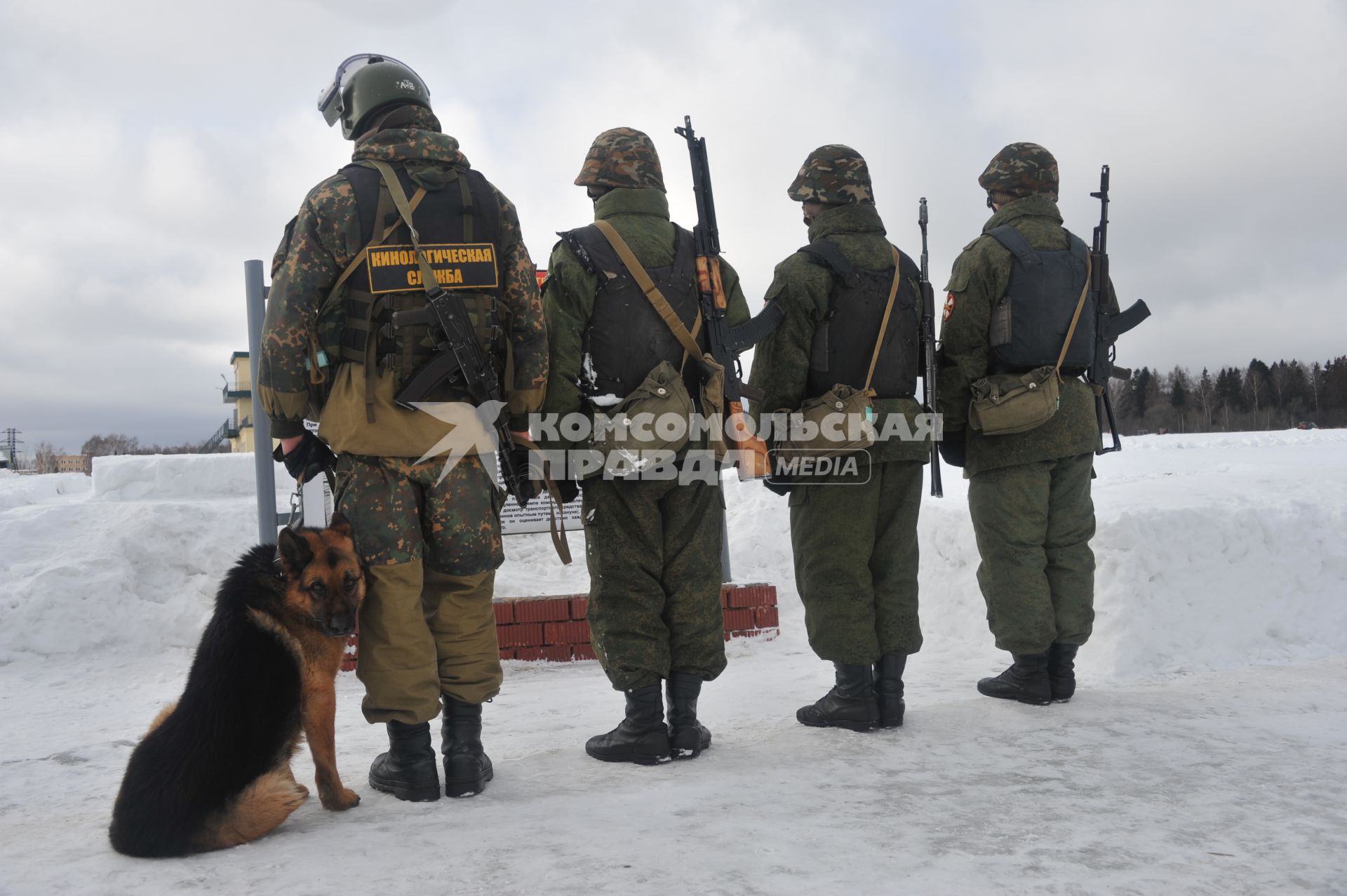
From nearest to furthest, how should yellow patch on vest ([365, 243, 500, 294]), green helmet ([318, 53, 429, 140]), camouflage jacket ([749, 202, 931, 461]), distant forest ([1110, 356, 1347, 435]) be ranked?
1. yellow patch on vest ([365, 243, 500, 294])
2. green helmet ([318, 53, 429, 140])
3. camouflage jacket ([749, 202, 931, 461])
4. distant forest ([1110, 356, 1347, 435])

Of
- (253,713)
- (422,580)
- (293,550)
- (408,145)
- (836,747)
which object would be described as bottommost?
(836,747)

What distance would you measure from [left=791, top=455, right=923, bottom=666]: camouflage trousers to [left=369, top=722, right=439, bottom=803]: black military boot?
5.69 feet

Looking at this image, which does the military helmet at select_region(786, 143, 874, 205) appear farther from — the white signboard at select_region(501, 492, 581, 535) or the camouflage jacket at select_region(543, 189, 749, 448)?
the white signboard at select_region(501, 492, 581, 535)

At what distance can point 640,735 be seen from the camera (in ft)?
11.9

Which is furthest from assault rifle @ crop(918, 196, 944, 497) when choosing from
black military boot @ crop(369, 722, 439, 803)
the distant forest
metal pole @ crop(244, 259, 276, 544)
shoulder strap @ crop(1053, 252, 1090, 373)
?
the distant forest

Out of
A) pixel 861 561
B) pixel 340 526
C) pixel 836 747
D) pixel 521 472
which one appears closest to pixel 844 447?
pixel 861 561

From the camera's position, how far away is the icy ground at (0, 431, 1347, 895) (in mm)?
2436

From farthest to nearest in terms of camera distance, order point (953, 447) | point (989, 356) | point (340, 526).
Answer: point (953, 447) → point (989, 356) → point (340, 526)

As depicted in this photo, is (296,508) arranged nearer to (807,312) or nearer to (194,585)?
(807,312)

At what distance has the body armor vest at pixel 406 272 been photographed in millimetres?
3180

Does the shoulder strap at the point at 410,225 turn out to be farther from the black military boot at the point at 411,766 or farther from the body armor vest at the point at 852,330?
the body armor vest at the point at 852,330

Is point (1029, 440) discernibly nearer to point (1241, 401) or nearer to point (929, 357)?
point (929, 357)

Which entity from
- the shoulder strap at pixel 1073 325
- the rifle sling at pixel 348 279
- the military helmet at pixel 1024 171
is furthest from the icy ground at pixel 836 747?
the military helmet at pixel 1024 171

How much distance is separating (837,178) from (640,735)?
2.67 meters
